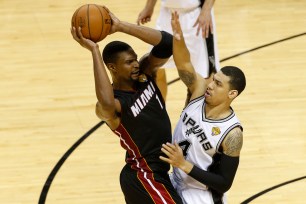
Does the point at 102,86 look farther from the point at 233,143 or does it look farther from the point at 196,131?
the point at 233,143

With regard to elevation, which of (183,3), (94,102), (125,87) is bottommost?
(94,102)

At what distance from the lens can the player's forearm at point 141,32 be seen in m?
4.48

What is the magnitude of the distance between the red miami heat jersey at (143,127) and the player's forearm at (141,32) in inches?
10.7

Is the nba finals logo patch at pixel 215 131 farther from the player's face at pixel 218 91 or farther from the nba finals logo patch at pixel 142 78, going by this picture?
the nba finals logo patch at pixel 142 78

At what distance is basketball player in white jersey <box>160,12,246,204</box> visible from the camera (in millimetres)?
4285

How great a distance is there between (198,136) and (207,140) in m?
0.08

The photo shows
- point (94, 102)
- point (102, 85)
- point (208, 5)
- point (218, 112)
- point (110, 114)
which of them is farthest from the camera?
point (94, 102)

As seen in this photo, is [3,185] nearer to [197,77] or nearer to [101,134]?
[101,134]

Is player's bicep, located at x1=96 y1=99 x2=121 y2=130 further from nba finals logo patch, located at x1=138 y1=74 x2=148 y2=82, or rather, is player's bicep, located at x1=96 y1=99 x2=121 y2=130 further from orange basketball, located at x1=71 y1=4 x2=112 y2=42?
orange basketball, located at x1=71 y1=4 x2=112 y2=42

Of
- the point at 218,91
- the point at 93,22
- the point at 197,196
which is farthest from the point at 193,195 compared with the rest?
the point at 93,22

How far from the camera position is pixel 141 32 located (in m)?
4.59

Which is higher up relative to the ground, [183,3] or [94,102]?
[183,3]

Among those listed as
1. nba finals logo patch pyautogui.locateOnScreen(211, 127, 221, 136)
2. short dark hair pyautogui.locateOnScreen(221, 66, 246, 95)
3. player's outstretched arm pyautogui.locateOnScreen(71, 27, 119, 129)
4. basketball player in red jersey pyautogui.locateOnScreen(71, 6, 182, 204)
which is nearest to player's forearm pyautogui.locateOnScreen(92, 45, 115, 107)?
player's outstretched arm pyautogui.locateOnScreen(71, 27, 119, 129)

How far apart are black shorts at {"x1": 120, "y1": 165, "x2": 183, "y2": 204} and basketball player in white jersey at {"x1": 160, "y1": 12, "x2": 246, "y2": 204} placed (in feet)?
0.43
